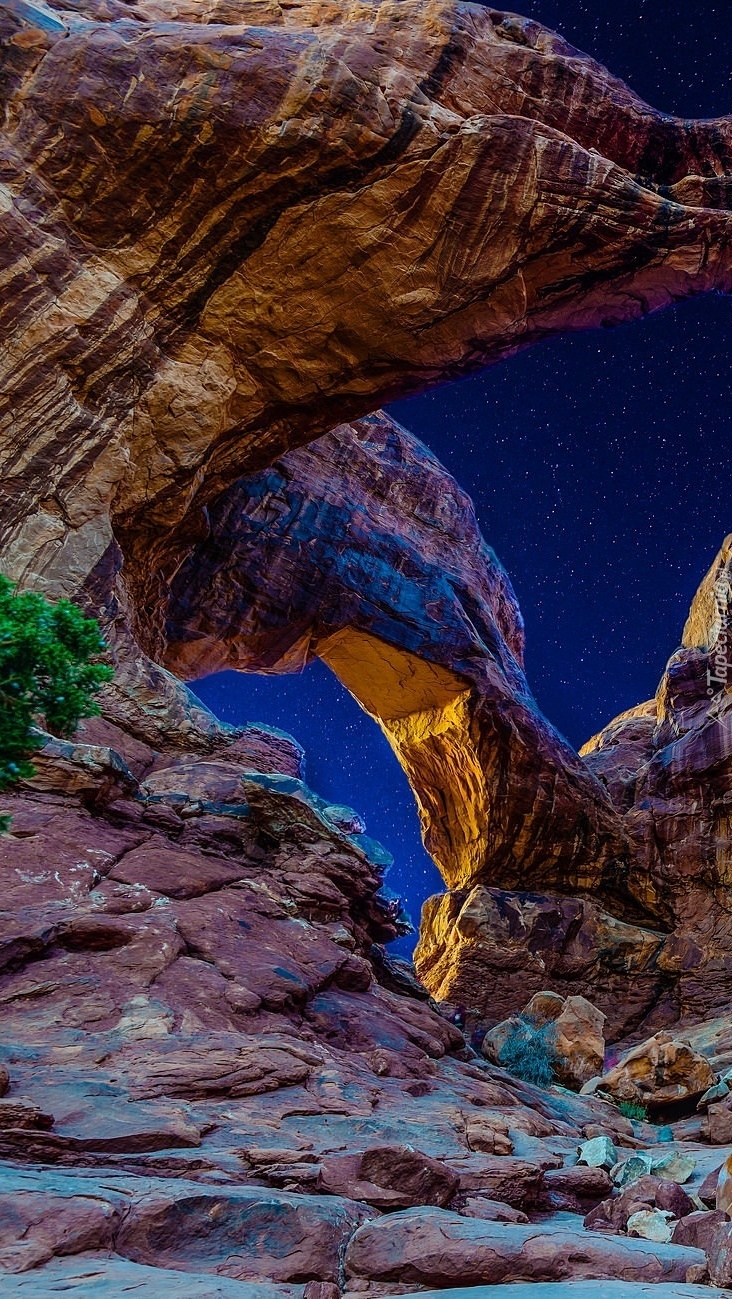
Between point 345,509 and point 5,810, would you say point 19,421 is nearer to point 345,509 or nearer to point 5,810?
point 5,810

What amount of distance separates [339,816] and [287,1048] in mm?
8516

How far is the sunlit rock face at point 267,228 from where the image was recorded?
15.6 metres

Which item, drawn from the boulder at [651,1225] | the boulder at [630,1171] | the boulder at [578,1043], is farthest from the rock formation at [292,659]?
the boulder at [578,1043]

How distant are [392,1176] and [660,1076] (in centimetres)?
1306

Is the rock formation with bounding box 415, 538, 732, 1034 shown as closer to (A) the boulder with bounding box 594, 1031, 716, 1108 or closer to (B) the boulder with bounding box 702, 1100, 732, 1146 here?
(A) the boulder with bounding box 594, 1031, 716, 1108

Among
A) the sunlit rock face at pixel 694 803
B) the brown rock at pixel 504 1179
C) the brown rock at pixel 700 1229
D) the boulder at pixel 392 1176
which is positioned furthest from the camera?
the sunlit rock face at pixel 694 803

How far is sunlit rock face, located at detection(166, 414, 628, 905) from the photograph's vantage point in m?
25.1

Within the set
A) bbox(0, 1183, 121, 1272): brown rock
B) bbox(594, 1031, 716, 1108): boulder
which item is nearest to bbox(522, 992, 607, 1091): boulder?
bbox(594, 1031, 716, 1108): boulder

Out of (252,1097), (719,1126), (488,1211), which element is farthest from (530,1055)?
(488,1211)

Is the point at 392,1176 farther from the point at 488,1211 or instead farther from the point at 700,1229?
the point at 700,1229

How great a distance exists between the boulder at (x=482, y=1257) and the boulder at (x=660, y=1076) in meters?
12.8

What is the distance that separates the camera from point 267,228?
1700 cm

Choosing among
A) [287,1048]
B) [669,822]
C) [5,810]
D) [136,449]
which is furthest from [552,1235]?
[669,822]

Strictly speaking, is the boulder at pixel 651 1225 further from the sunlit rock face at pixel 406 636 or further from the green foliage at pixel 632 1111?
the sunlit rock face at pixel 406 636
